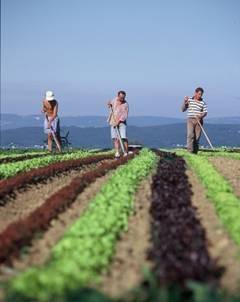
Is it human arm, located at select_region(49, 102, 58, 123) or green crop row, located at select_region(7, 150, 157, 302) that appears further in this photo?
human arm, located at select_region(49, 102, 58, 123)

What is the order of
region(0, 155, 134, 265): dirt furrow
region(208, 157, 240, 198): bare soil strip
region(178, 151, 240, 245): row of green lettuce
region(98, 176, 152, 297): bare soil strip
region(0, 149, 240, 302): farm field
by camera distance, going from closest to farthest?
region(0, 149, 240, 302): farm field, region(98, 176, 152, 297): bare soil strip, region(0, 155, 134, 265): dirt furrow, region(178, 151, 240, 245): row of green lettuce, region(208, 157, 240, 198): bare soil strip

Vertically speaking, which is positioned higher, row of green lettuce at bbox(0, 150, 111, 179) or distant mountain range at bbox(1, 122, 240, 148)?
row of green lettuce at bbox(0, 150, 111, 179)

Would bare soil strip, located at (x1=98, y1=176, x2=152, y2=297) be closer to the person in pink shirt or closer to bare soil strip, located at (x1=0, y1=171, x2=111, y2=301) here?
bare soil strip, located at (x1=0, y1=171, x2=111, y2=301)

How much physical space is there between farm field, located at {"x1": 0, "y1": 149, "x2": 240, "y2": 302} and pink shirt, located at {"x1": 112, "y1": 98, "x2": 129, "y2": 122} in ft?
Answer: 17.6

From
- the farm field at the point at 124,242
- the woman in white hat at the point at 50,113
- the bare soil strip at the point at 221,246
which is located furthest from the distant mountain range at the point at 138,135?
the bare soil strip at the point at 221,246

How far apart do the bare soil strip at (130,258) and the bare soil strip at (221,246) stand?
0.81m

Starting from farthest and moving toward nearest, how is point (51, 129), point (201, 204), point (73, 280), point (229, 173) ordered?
point (51, 129) < point (229, 173) < point (201, 204) < point (73, 280)

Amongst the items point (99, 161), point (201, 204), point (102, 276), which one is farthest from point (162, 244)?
point (99, 161)

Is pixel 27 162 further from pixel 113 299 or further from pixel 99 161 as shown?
pixel 113 299

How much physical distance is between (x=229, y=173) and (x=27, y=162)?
531 centimetres

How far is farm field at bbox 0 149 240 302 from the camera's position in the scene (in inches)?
216

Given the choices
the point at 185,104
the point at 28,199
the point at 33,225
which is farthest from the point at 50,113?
the point at 33,225

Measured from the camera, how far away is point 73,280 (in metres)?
5.64

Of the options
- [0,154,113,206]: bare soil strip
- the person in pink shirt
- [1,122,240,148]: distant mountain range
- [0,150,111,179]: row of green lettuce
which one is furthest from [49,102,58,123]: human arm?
[1,122,240,148]: distant mountain range
